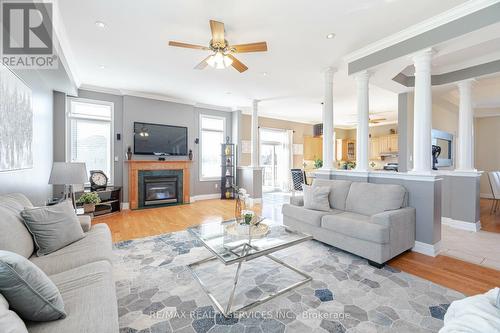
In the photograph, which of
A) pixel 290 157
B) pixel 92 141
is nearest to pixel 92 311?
pixel 92 141

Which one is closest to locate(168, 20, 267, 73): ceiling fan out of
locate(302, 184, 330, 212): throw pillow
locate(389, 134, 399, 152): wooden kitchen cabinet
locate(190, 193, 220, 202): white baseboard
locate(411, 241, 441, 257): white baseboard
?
locate(302, 184, 330, 212): throw pillow

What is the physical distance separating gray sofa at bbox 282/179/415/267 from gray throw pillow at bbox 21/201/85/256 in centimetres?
266

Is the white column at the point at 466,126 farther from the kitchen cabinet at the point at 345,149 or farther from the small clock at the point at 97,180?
the small clock at the point at 97,180

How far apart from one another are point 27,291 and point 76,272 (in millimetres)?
546

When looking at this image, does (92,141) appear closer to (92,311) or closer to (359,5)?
(92,311)

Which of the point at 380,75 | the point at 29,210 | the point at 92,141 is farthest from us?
the point at 92,141

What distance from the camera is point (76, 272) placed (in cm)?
152

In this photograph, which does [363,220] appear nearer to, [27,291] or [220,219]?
→ [220,219]

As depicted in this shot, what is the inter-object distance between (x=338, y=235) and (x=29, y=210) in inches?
122

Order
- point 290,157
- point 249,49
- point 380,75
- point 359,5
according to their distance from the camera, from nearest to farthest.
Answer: point 359,5, point 249,49, point 380,75, point 290,157

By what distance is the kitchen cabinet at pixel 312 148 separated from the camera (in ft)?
29.8

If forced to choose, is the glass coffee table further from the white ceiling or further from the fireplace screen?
the fireplace screen

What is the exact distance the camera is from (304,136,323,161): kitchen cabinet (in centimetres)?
907

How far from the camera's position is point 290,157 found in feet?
28.2
